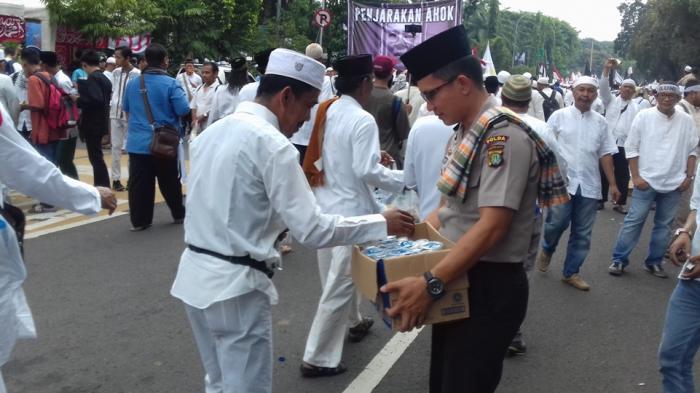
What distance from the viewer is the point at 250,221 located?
9.32ft

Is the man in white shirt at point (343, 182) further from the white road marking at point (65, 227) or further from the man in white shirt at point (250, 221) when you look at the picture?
the white road marking at point (65, 227)

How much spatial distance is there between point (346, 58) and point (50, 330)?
2.83 meters

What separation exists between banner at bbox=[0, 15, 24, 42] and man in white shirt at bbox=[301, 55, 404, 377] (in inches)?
608

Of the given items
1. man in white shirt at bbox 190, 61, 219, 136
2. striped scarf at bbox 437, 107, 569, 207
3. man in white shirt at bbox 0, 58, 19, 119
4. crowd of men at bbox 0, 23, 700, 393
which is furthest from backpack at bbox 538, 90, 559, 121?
striped scarf at bbox 437, 107, 569, 207

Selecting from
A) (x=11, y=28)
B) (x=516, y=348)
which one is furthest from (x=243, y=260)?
(x=11, y=28)

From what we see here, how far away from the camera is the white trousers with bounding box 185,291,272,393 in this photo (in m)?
2.86

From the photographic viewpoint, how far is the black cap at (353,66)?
15.2 feet

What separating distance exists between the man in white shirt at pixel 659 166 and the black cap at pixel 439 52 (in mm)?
4954

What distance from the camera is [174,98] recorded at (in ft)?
26.8

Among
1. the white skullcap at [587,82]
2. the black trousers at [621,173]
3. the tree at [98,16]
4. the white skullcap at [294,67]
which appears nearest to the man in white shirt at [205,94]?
the white skullcap at [587,82]

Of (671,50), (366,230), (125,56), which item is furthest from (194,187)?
(671,50)

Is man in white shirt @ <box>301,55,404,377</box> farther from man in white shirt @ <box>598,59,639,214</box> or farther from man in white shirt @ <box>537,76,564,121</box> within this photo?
man in white shirt @ <box>537,76,564,121</box>

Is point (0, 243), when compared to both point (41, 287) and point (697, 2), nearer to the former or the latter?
point (41, 287)

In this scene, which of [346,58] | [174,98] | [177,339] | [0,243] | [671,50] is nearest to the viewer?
[0,243]
